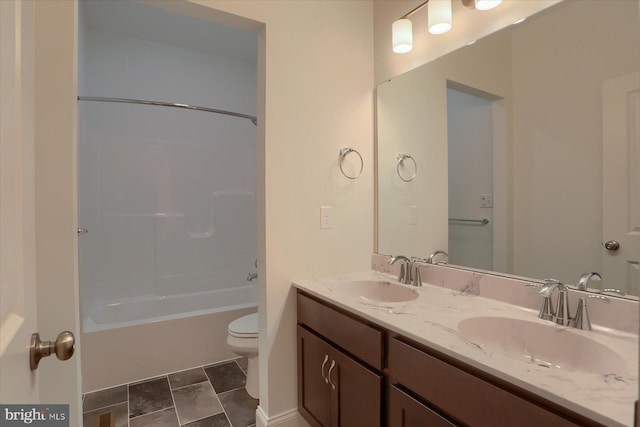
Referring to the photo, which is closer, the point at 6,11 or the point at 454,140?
the point at 6,11

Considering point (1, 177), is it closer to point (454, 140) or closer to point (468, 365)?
point (468, 365)

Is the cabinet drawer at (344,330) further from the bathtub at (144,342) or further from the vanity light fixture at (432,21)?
Answer: the vanity light fixture at (432,21)

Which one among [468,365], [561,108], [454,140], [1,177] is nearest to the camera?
[1,177]

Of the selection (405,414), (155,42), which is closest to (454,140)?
(405,414)

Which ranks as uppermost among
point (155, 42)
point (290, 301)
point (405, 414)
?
point (155, 42)

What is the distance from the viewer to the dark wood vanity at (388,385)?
729mm

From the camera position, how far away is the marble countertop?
24.5 inches

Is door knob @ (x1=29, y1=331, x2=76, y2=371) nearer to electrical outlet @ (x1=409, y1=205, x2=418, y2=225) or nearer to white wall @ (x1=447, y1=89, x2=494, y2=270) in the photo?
white wall @ (x1=447, y1=89, x2=494, y2=270)

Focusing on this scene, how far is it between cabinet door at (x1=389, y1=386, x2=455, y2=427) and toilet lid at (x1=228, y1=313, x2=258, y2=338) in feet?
3.69

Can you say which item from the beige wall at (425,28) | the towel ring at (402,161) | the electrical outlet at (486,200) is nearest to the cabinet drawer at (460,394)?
the electrical outlet at (486,200)

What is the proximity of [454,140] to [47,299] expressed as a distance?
1.88 m

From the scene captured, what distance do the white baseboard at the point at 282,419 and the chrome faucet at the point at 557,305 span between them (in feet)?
4.30

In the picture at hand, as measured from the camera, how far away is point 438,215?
1.68 m

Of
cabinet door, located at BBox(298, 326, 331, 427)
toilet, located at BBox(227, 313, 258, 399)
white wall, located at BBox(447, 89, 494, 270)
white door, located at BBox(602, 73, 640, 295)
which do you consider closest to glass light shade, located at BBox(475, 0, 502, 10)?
white wall, located at BBox(447, 89, 494, 270)
